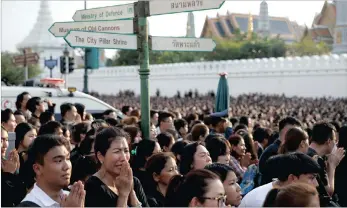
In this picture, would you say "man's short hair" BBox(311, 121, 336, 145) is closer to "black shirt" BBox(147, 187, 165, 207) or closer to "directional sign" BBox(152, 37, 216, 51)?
"black shirt" BBox(147, 187, 165, 207)

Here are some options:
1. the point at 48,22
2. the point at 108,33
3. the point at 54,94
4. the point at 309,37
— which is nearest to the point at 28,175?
the point at 108,33

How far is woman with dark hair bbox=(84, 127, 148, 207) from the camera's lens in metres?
4.22

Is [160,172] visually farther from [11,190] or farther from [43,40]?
[43,40]

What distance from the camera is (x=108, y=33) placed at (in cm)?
704

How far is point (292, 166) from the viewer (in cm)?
Answer: 457

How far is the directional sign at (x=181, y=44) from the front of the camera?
7.51m

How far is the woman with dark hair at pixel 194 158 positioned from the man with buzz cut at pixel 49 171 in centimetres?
142

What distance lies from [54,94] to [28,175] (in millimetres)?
9096

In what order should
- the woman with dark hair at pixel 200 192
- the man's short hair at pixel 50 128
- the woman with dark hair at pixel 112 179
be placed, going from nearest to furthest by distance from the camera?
the woman with dark hair at pixel 200 192, the woman with dark hair at pixel 112 179, the man's short hair at pixel 50 128

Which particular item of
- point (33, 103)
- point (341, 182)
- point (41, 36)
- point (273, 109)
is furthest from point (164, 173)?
point (41, 36)

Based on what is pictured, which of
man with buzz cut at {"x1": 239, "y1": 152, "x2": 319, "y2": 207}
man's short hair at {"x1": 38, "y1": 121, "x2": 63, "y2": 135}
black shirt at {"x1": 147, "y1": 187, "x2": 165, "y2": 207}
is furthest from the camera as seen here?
man's short hair at {"x1": 38, "y1": 121, "x2": 63, "y2": 135}

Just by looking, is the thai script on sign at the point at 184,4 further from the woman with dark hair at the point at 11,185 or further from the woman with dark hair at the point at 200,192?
the woman with dark hair at the point at 200,192

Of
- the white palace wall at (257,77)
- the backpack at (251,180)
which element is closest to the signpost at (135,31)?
the backpack at (251,180)

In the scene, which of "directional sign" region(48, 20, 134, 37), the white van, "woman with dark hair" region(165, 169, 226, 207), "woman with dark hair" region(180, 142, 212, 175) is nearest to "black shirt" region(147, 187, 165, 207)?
"woman with dark hair" region(180, 142, 212, 175)
